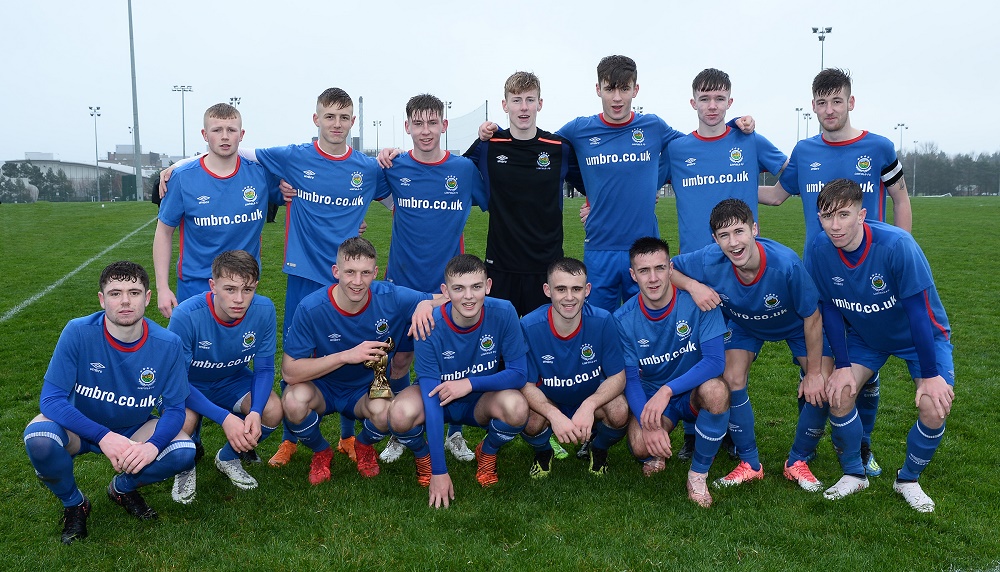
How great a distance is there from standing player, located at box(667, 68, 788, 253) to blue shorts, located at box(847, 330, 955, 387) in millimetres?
1043

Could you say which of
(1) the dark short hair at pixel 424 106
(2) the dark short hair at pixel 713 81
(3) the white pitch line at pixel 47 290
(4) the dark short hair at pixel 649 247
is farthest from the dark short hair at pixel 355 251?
(3) the white pitch line at pixel 47 290

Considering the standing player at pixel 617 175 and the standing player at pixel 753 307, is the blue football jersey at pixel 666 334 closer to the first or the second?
the standing player at pixel 753 307

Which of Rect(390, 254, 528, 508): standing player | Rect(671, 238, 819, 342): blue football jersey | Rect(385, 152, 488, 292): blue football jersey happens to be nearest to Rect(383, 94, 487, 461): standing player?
Rect(385, 152, 488, 292): blue football jersey

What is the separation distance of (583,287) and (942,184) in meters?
76.7

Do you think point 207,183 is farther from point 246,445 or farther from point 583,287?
point 583,287

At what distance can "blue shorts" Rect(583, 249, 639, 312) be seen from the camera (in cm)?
509

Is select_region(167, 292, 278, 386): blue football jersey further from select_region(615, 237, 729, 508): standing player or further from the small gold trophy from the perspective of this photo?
select_region(615, 237, 729, 508): standing player

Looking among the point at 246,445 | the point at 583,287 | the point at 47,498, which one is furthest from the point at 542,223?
the point at 47,498

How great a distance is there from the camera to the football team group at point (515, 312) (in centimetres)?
395

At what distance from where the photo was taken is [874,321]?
4.22m

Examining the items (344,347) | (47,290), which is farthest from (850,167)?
(47,290)

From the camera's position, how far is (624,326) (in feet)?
14.6

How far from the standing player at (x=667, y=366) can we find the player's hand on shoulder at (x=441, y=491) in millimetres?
1122

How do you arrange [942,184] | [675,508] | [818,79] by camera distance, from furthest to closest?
[942,184], [818,79], [675,508]
